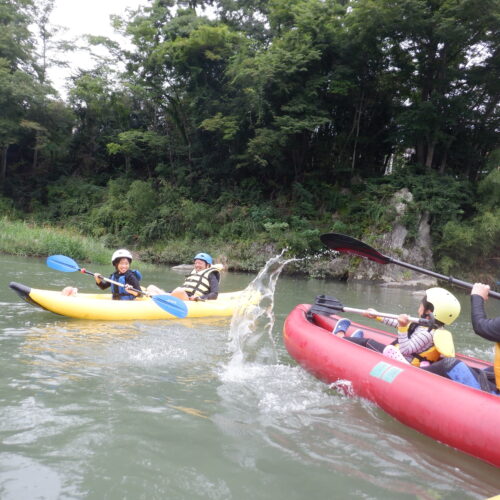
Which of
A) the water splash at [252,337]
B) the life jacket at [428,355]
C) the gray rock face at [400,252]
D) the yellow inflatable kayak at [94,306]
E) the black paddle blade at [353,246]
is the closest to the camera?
the life jacket at [428,355]

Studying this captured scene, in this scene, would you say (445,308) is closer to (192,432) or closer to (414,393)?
(414,393)

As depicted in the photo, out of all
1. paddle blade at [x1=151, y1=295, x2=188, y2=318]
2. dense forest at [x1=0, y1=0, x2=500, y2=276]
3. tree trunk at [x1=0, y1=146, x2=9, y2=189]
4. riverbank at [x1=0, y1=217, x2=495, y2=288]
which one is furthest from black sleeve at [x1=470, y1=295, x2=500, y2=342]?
tree trunk at [x1=0, y1=146, x2=9, y2=189]

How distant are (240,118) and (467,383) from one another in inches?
563

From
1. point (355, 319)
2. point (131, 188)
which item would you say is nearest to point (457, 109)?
point (355, 319)

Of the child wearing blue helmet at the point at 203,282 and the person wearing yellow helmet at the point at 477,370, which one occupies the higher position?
the person wearing yellow helmet at the point at 477,370

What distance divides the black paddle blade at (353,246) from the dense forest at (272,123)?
28.8ft

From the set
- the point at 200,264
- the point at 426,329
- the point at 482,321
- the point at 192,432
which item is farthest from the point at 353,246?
the point at 192,432

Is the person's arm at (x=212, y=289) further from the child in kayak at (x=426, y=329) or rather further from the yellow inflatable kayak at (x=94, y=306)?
the child in kayak at (x=426, y=329)

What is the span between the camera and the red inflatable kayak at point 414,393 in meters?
2.35

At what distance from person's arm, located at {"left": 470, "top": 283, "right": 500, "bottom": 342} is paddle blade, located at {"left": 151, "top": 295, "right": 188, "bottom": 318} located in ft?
10.5

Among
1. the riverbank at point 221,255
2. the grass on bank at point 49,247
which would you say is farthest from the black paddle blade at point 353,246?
the grass on bank at point 49,247

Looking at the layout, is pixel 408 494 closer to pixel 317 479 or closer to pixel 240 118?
pixel 317 479

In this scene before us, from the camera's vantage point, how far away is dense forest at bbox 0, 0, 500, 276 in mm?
13562

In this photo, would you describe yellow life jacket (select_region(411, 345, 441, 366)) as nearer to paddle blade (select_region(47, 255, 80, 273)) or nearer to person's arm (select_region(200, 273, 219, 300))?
person's arm (select_region(200, 273, 219, 300))
